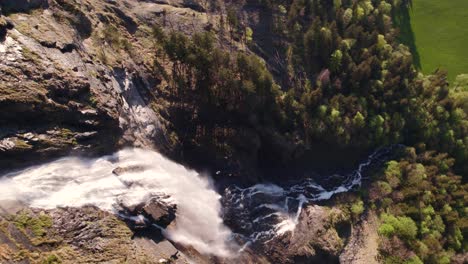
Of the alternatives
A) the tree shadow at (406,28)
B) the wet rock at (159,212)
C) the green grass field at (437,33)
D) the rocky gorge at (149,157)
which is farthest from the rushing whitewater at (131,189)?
the green grass field at (437,33)

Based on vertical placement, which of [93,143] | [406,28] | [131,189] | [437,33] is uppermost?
[406,28]

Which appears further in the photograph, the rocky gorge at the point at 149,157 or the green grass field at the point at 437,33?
the green grass field at the point at 437,33

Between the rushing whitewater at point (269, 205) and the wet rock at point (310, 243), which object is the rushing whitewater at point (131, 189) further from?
the wet rock at point (310, 243)

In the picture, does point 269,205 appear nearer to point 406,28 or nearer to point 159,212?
point 159,212

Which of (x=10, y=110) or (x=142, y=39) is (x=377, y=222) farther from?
(x=10, y=110)

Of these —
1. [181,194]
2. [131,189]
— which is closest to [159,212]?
[131,189]

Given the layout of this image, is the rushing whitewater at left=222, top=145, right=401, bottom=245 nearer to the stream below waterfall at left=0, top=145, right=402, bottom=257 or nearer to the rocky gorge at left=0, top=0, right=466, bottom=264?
the stream below waterfall at left=0, top=145, right=402, bottom=257
